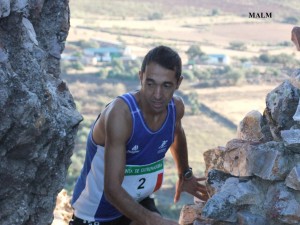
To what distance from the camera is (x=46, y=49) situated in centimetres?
455

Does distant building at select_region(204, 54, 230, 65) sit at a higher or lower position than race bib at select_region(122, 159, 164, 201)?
lower

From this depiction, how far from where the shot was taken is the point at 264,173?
16.8 ft

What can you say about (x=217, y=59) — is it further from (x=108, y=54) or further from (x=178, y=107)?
(x=178, y=107)

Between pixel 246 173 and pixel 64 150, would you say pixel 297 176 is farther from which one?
pixel 64 150

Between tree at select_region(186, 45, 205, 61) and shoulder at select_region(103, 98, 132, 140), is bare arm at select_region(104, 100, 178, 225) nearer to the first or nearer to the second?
shoulder at select_region(103, 98, 132, 140)

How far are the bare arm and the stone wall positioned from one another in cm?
96

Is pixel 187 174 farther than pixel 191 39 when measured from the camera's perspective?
No

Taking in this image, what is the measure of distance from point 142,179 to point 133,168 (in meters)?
0.11

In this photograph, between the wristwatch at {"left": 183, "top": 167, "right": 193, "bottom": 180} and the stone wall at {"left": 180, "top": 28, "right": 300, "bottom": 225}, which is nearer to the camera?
the stone wall at {"left": 180, "top": 28, "right": 300, "bottom": 225}

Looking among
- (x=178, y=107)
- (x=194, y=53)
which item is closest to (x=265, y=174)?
(x=178, y=107)

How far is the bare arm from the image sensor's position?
4.30m

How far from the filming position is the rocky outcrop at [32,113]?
153 inches

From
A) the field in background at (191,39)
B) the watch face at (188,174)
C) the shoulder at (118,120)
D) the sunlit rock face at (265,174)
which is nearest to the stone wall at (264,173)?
the sunlit rock face at (265,174)

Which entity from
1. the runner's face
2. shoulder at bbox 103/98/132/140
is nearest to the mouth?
the runner's face
